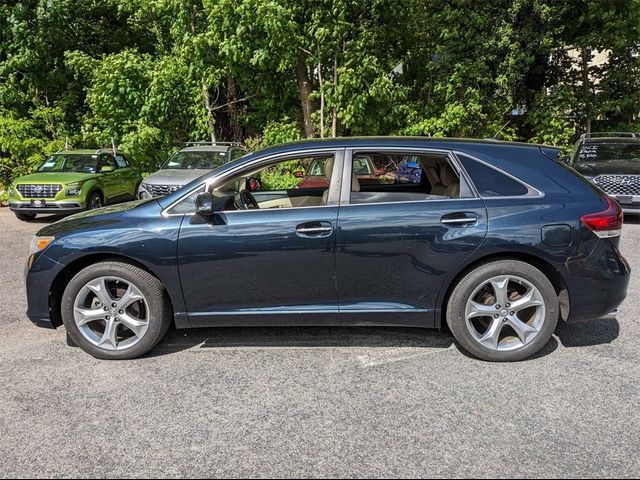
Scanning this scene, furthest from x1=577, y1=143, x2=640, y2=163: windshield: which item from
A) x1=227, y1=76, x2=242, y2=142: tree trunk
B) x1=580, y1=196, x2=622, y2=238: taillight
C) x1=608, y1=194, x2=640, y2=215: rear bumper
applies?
x1=227, y1=76, x2=242, y2=142: tree trunk

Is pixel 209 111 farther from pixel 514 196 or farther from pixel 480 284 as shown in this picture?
pixel 480 284

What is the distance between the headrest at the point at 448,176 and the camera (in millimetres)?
3941

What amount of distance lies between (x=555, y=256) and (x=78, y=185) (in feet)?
31.7

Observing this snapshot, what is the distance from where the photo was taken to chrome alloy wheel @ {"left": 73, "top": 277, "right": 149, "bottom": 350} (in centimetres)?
373

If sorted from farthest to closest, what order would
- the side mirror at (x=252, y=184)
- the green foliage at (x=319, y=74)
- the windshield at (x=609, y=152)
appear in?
1. the green foliage at (x=319, y=74)
2. the windshield at (x=609, y=152)
3. the side mirror at (x=252, y=184)

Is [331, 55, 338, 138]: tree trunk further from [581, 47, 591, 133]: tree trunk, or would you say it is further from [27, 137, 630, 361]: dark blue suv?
[27, 137, 630, 361]: dark blue suv

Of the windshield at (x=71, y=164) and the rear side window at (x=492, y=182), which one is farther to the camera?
the windshield at (x=71, y=164)

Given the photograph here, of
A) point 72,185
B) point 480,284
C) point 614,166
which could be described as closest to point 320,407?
point 480,284

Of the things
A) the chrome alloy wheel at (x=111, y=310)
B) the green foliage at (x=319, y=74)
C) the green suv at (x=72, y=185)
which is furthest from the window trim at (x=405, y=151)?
the green foliage at (x=319, y=74)

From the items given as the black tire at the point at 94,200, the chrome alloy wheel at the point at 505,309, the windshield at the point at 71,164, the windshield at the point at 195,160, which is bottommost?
the chrome alloy wheel at the point at 505,309

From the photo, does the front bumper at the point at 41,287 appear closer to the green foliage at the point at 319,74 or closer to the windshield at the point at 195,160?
the windshield at the point at 195,160

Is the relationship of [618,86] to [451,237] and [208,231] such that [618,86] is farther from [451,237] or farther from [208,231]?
[208,231]

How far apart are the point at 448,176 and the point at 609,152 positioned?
862 cm

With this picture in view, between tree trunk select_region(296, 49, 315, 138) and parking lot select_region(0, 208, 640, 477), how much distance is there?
1165 centimetres
